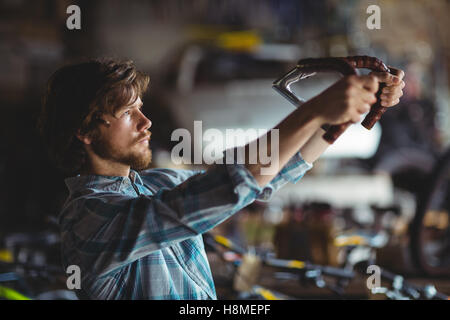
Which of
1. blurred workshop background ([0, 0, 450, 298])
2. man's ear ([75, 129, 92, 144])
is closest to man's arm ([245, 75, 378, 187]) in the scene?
man's ear ([75, 129, 92, 144])

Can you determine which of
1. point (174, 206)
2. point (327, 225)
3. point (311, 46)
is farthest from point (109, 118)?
point (311, 46)

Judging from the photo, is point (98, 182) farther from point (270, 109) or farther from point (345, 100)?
point (270, 109)

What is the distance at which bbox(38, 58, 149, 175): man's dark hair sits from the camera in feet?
3.22

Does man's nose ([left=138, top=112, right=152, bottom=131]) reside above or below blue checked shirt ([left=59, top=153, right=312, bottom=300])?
above

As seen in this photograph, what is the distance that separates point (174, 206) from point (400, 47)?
20.7ft

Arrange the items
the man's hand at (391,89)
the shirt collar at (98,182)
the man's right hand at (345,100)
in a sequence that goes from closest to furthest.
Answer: the man's right hand at (345,100) < the man's hand at (391,89) < the shirt collar at (98,182)

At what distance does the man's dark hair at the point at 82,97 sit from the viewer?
981 mm

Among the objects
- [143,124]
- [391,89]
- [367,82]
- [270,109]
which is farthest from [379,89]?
[270,109]

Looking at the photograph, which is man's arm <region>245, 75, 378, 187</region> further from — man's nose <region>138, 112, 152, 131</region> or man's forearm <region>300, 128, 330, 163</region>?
man's nose <region>138, 112, 152, 131</region>

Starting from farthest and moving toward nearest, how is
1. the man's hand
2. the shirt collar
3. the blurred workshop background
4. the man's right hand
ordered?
the blurred workshop background < the shirt collar < the man's hand < the man's right hand

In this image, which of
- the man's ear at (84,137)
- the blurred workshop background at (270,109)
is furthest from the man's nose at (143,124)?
the blurred workshop background at (270,109)

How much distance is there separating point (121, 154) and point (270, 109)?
3.66 metres

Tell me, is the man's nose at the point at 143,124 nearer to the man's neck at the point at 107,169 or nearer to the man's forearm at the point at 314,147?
the man's neck at the point at 107,169

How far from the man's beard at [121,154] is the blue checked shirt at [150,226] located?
0.05m
